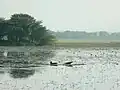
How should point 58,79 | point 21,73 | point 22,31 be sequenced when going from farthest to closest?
point 22,31, point 21,73, point 58,79

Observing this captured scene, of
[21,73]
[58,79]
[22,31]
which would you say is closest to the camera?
[58,79]

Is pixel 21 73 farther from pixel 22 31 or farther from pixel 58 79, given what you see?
pixel 22 31

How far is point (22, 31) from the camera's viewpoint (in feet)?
206

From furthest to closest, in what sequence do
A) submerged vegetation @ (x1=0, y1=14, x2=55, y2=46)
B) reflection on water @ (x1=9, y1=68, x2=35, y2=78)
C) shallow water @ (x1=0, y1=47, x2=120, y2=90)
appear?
submerged vegetation @ (x1=0, y1=14, x2=55, y2=46) < reflection on water @ (x1=9, y1=68, x2=35, y2=78) < shallow water @ (x1=0, y1=47, x2=120, y2=90)

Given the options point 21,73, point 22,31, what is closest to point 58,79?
point 21,73

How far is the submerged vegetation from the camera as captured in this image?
209 feet

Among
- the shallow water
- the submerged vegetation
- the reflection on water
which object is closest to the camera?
the shallow water

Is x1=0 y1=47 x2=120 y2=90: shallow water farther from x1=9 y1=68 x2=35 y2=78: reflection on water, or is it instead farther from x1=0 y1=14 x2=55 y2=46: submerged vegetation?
x1=0 y1=14 x2=55 y2=46: submerged vegetation

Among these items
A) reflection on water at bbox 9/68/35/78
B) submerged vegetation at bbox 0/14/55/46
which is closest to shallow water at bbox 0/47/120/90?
reflection on water at bbox 9/68/35/78

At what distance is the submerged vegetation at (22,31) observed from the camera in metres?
63.7

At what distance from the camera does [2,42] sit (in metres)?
67.1

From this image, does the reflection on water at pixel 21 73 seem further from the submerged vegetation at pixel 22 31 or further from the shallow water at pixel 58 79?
the submerged vegetation at pixel 22 31

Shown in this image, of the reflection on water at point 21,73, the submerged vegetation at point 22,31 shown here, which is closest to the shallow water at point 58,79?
the reflection on water at point 21,73

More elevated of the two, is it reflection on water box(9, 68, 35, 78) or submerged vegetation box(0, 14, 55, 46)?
submerged vegetation box(0, 14, 55, 46)
